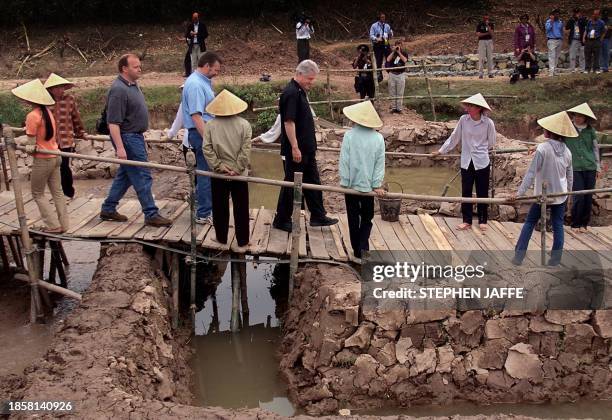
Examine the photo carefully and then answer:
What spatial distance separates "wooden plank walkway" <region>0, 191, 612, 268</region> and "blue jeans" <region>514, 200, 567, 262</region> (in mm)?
140

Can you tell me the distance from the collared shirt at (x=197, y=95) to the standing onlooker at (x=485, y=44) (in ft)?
41.8

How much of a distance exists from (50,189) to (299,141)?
9.02 feet

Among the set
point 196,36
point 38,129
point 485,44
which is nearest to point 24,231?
point 38,129

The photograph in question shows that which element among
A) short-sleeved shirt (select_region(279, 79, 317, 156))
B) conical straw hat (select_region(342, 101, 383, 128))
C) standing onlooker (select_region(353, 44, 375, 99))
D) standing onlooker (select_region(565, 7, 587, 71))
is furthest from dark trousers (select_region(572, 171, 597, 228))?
standing onlooker (select_region(565, 7, 587, 71))

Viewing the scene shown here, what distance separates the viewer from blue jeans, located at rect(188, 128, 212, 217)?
7.26 metres

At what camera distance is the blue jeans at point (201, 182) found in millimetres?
7255

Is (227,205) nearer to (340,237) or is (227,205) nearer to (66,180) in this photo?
(340,237)

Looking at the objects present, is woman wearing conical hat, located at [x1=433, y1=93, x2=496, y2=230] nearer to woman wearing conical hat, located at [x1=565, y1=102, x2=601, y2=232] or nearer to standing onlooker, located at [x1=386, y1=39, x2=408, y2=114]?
woman wearing conical hat, located at [x1=565, y1=102, x2=601, y2=232]

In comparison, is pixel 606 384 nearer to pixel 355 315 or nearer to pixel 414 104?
pixel 355 315

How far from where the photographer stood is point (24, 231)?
7.04m

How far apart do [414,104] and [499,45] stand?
784cm

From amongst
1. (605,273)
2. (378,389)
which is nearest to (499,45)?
(605,273)

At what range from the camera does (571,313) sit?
6500 mm

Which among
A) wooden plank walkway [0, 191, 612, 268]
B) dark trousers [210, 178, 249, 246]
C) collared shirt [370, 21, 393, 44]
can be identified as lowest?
wooden plank walkway [0, 191, 612, 268]
